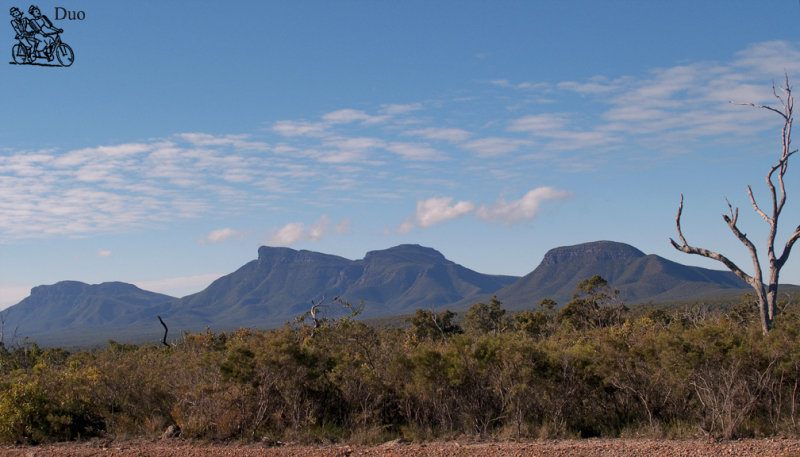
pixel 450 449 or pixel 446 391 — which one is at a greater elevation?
pixel 446 391

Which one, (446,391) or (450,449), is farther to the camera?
(446,391)

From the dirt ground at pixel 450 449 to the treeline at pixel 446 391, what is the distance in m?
0.56

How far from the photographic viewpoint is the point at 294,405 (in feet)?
40.0

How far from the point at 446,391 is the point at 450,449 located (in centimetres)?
162

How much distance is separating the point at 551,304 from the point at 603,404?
3268cm

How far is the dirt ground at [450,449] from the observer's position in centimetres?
998

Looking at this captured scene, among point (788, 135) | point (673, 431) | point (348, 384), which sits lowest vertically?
point (673, 431)

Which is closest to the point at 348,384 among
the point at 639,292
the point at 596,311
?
the point at 596,311

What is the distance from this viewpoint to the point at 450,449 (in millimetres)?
10695

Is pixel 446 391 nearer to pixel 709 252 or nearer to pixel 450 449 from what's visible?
pixel 450 449

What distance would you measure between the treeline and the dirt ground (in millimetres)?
557

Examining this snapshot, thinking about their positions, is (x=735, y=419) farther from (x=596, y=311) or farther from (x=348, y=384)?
(x=596, y=311)

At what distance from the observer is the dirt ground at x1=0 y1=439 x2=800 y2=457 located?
9977 mm

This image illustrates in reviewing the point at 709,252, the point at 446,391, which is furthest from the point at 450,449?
the point at 709,252
